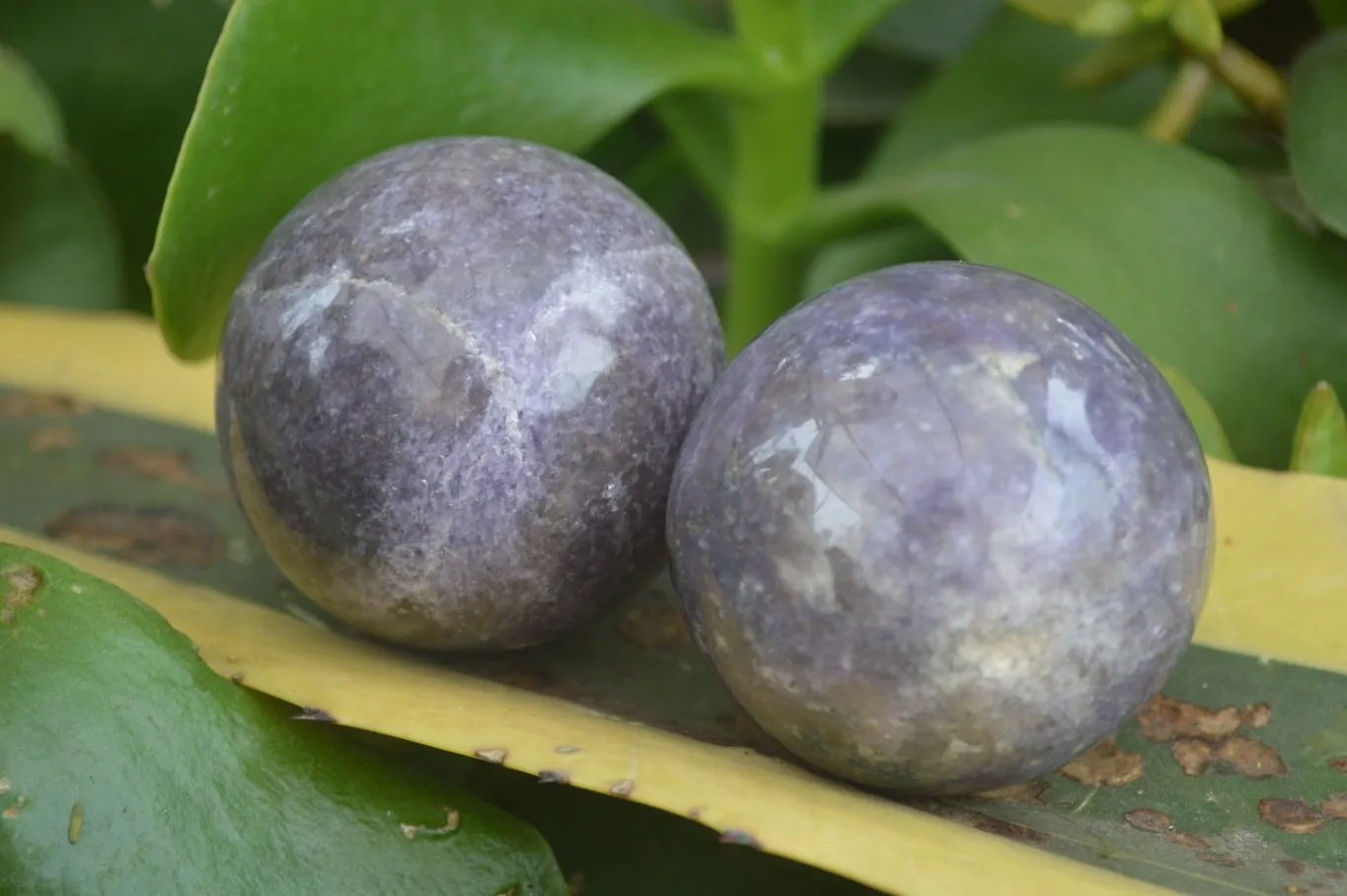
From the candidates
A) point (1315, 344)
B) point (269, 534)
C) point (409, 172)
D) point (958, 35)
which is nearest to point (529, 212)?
point (409, 172)

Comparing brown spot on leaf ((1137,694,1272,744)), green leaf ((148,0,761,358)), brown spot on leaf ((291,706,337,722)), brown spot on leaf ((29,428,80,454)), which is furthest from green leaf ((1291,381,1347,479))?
brown spot on leaf ((29,428,80,454))

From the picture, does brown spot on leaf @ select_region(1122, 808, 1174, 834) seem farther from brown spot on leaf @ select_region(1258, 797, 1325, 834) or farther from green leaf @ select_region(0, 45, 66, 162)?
green leaf @ select_region(0, 45, 66, 162)

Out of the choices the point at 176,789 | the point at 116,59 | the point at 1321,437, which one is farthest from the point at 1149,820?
the point at 116,59

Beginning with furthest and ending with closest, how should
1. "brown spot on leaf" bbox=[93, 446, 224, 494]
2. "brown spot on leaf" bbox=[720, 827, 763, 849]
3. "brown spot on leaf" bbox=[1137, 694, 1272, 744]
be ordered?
1. "brown spot on leaf" bbox=[93, 446, 224, 494]
2. "brown spot on leaf" bbox=[1137, 694, 1272, 744]
3. "brown spot on leaf" bbox=[720, 827, 763, 849]

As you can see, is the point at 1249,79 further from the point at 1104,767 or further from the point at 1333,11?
the point at 1104,767

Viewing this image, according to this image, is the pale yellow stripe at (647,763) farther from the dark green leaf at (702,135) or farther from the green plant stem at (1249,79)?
the green plant stem at (1249,79)

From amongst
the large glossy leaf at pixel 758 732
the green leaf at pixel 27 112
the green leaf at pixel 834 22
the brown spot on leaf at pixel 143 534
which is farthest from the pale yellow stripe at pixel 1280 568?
the green leaf at pixel 27 112
